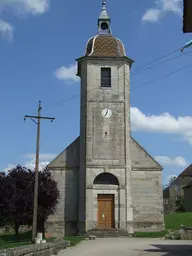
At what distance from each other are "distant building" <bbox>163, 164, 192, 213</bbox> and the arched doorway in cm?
4723

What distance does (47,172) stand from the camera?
98.2 ft

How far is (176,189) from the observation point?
7956 centimetres

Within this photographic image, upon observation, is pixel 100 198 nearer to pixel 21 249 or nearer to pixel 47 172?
pixel 47 172

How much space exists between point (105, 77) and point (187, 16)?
24.1 m

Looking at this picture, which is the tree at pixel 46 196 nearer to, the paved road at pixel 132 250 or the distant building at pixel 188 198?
the paved road at pixel 132 250

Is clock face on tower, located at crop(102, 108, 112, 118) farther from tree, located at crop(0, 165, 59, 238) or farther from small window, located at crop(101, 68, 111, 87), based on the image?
tree, located at crop(0, 165, 59, 238)

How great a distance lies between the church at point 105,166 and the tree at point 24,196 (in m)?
1.76

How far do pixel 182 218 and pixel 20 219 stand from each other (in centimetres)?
1764

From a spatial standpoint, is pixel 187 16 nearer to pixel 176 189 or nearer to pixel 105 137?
pixel 105 137

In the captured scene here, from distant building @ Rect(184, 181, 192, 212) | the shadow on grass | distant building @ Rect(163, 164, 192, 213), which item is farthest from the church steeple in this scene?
distant building @ Rect(163, 164, 192, 213)

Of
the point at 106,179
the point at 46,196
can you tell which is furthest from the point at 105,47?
the point at 46,196

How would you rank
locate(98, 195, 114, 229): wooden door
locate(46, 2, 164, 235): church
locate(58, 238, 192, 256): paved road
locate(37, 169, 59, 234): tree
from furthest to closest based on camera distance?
locate(46, 2, 164, 235): church, locate(98, 195, 114, 229): wooden door, locate(37, 169, 59, 234): tree, locate(58, 238, 192, 256): paved road

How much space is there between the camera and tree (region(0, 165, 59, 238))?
27.8m

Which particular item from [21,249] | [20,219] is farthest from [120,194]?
[21,249]
